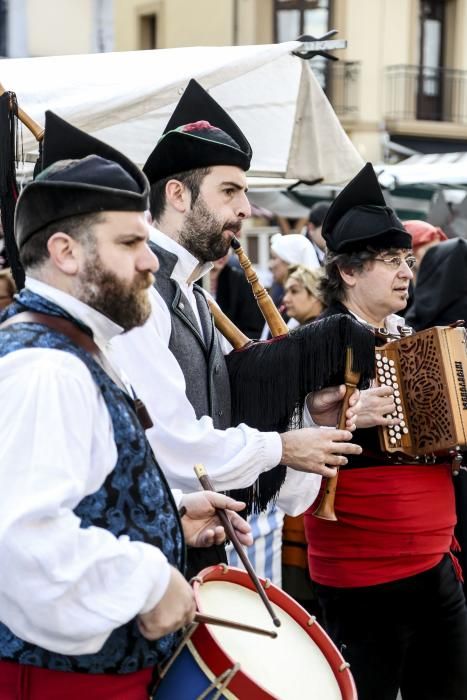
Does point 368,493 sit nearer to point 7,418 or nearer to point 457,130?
point 7,418

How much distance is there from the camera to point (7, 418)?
6.34 feet

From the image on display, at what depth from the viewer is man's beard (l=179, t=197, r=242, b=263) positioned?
3.10 metres

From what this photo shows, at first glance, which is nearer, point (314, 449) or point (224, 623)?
point (224, 623)

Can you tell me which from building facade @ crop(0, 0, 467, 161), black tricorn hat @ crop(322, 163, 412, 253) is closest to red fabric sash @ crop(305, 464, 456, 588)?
black tricorn hat @ crop(322, 163, 412, 253)

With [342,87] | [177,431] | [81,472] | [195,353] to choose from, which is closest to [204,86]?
[195,353]

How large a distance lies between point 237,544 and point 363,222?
164 centimetres

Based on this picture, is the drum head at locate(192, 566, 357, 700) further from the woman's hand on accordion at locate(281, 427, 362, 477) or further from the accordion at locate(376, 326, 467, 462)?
the accordion at locate(376, 326, 467, 462)

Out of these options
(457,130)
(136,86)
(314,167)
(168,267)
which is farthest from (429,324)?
(457,130)

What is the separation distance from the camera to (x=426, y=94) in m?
26.4

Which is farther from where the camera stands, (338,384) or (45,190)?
(338,384)

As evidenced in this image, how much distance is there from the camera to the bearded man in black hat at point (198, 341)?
2789 millimetres

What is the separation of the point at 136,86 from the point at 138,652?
2.66 m

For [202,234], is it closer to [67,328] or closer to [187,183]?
[187,183]

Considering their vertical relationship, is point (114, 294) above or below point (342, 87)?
above
